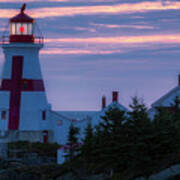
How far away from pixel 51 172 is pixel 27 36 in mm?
21592

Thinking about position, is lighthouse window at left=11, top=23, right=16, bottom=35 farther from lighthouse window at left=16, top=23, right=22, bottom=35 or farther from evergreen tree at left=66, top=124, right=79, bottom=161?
evergreen tree at left=66, top=124, right=79, bottom=161

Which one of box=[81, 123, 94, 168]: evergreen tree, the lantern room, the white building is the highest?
the lantern room

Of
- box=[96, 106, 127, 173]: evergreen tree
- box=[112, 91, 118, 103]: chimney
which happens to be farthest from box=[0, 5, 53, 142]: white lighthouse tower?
box=[96, 106, 127, 173]: evergreen tree

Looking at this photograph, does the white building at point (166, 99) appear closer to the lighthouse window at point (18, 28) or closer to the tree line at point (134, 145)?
the lighthouse window at point (18, 28)

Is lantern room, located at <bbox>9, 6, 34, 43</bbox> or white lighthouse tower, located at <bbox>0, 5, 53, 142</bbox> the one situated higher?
lantern room, located at <bbox>9, 6, 34, 43</bbox>

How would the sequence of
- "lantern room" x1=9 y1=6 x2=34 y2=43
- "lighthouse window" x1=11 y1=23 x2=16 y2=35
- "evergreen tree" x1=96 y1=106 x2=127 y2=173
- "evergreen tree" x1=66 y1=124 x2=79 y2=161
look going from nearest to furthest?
1. "evergreen tree" x1=96 y1=106 x2=127 y2=173
2. "evergreen tree" x1=66 y1=124 x2=79 y2=161
3. "lantern room" x1=9 y1=6 x2=34 y2=43
4. "lighthouse window" x1=11 y1=23 x2=16 y2=35

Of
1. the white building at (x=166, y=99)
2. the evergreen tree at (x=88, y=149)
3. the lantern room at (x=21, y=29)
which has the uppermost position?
the lantern room at (x=21, y=29)

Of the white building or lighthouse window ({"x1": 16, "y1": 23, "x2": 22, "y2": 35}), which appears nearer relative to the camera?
the white building

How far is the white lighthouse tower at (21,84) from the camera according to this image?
210 ft

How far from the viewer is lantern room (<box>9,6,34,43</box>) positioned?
2514 inches

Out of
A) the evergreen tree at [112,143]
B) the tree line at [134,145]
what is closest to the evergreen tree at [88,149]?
the tree line at [134,145]

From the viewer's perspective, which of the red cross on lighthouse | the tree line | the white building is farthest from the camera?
the red cross on lighthouse

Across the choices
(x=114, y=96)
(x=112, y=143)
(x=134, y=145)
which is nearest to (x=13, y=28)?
(x=114, y=96)

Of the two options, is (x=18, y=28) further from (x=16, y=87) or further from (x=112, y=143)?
(x=112, y=143)
